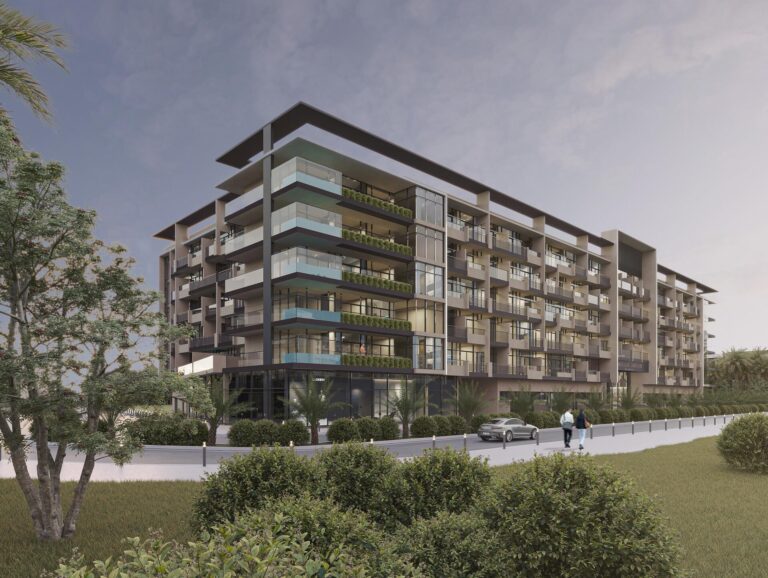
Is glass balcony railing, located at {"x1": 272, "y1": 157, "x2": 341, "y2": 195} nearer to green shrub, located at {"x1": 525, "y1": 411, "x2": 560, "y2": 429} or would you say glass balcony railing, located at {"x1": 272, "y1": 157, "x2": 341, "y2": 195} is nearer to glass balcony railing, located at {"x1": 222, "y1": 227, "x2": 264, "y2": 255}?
glass balcony railing, located at {"x1": 222, "y1": 227, "x2": 264, "y2": 255}

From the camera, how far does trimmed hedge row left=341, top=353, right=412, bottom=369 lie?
142ft

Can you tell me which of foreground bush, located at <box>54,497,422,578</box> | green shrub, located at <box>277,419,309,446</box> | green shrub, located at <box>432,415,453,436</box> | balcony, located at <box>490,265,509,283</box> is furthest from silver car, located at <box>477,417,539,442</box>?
foreground bush, located at <box>54,497,422,578</box>

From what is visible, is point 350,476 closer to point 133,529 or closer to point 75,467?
point 133,529

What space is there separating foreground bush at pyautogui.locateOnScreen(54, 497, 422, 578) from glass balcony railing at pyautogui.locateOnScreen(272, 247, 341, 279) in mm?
33423

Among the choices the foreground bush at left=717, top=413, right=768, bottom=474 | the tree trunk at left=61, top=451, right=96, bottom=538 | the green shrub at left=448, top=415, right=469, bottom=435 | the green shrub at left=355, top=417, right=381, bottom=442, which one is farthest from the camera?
the green shrub at left=448, top=415, right=469, bottom=435

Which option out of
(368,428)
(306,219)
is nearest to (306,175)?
(306,219)

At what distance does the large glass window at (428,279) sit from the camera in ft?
160

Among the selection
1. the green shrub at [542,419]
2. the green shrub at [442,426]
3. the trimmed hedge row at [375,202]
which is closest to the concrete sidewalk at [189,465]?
the green shrub at [442,426]

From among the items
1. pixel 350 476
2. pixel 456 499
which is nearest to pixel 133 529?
pixel 350 476

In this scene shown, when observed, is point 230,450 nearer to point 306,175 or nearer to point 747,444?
point 306,175

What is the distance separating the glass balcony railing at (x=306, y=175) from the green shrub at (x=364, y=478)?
33.4 m

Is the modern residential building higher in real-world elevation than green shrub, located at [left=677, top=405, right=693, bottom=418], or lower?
higher

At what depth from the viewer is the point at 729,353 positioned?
370 ft

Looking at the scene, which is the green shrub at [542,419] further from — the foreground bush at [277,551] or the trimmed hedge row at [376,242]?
the foreground bush at [277,551]
